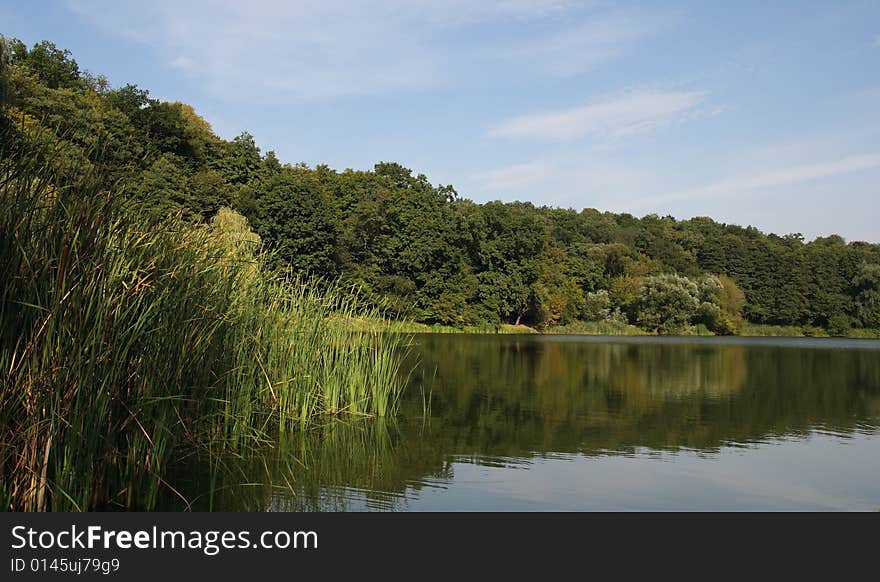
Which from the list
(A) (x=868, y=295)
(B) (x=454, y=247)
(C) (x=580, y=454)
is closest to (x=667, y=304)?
(B) (x=454, y=247)

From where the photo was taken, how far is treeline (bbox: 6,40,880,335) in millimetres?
44656

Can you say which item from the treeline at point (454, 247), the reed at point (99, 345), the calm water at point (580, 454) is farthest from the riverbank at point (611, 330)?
the reed at point (99, 345)

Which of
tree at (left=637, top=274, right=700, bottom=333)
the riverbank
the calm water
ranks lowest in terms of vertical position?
the calm water

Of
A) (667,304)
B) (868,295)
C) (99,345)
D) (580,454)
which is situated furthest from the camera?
(868,295)

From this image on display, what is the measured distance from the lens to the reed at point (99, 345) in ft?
15.9

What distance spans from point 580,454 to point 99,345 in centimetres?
636

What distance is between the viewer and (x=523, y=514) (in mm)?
6535

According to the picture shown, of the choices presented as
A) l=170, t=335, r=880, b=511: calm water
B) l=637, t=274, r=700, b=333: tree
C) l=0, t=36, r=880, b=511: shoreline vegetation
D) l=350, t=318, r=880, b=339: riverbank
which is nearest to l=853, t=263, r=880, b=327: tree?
l=350, t=318, r=880, b=339: riverbank

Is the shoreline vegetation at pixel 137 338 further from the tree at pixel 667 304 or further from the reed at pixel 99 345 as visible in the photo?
the tree at pixel 667 304

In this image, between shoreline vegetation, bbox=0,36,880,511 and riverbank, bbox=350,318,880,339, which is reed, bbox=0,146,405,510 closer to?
shoreline vegetation, bbox=0,36,880,511

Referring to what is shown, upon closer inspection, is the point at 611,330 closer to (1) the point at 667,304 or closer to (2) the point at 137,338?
(1) the point at 667,304

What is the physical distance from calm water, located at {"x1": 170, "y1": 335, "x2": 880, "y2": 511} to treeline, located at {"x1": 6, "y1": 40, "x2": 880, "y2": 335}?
78.8ft

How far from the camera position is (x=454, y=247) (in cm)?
5622

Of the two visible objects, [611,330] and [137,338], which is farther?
[611,330]
